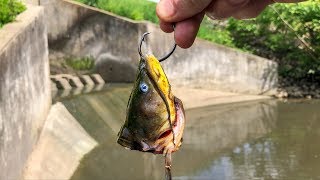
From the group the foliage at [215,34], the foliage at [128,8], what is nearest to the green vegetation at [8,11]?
the foliage at [128,8]

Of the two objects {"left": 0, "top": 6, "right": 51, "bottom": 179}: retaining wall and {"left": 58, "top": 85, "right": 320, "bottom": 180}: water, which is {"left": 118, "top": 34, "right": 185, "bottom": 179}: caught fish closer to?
{"left": 0, "top": 6, "right": 51, "bottom": 179}: retaining wall

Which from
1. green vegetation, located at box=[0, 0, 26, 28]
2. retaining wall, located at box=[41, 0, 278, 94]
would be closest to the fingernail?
green vegetation, located at box=[0, 0, 26, 28]

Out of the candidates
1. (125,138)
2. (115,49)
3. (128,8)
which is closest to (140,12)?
(128,8)

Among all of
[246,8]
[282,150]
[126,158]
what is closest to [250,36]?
[282,150]

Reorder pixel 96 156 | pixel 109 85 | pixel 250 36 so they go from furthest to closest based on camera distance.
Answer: pixel 250 36 → pixel 109 85 → pixel 96 156

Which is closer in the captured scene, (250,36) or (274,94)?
(274,94)

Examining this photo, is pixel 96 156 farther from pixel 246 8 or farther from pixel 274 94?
pixel 246 8

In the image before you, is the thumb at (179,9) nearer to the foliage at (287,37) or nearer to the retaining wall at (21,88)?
the retaining wall at (21,88)
